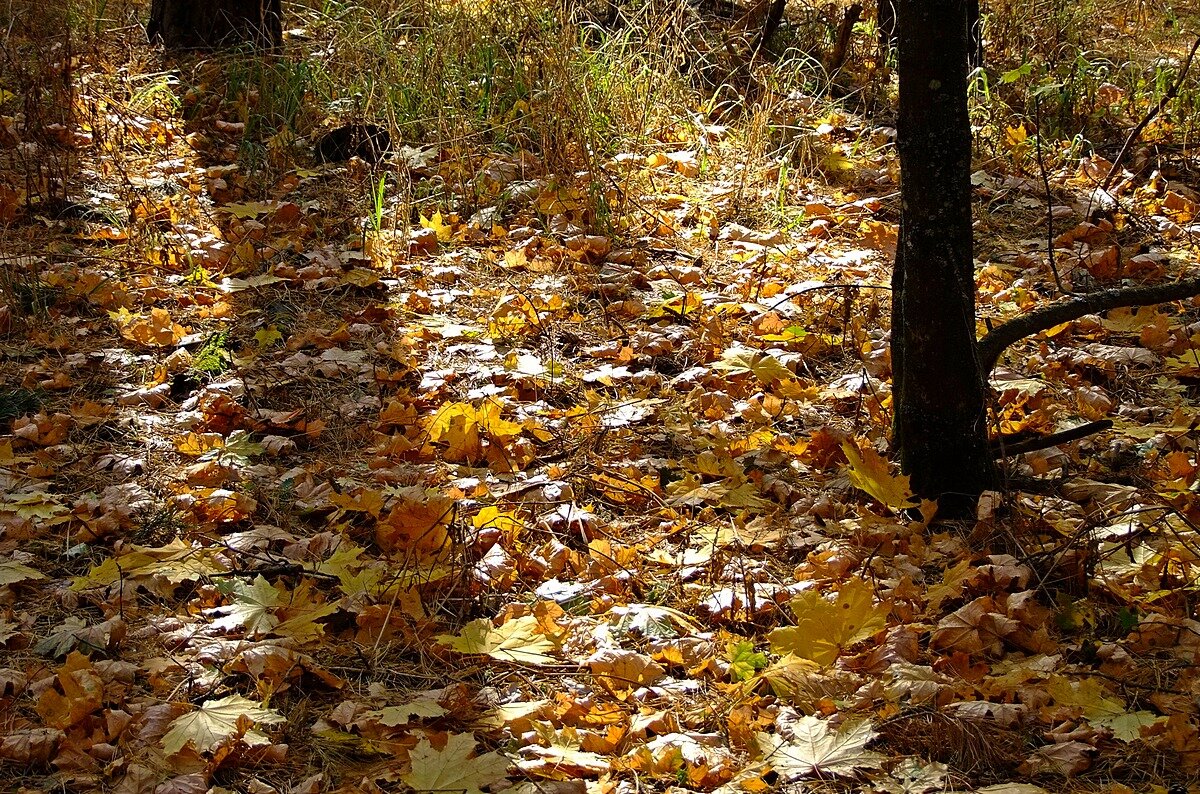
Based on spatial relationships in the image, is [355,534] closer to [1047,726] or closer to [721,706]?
[721,706]

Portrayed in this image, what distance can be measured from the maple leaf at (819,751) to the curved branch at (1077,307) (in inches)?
46.4

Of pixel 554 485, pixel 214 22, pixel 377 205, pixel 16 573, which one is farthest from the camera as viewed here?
pixel 214 22

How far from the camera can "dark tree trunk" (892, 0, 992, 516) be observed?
2.82 metres

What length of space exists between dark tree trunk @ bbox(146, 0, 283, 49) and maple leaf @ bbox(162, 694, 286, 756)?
506 centimetres

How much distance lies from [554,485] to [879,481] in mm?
984

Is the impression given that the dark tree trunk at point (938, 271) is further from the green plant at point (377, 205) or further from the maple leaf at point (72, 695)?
the green plant at point (377, 205)

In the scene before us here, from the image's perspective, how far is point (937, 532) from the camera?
117 inches

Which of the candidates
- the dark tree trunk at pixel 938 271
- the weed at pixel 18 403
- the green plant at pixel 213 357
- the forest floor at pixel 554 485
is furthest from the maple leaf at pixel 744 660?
the weed at pixel 18 403

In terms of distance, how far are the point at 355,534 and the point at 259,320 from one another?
1.54 meters

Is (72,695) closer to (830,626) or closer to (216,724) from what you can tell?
(216,724)

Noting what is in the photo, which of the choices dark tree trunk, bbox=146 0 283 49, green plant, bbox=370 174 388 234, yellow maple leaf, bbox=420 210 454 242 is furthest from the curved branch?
dark tree trunk, bbox=146 0 283 49

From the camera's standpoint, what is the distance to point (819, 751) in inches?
85.9

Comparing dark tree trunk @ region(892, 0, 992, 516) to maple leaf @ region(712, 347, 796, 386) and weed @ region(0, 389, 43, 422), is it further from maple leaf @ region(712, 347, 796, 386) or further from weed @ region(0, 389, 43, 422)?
weed @ region(0, 389, 43, 422)

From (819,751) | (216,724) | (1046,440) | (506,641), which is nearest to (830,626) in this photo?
(819,751)
